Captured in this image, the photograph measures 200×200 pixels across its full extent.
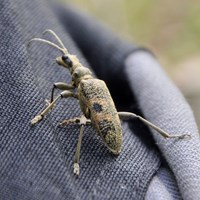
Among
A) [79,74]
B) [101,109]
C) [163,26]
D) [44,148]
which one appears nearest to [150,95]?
[101,109]

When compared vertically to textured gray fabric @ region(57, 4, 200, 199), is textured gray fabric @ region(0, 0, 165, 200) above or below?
above

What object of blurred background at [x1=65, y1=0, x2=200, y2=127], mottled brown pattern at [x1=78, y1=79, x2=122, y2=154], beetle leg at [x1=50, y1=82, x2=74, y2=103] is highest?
beetle leg at [x1=50, y1=82, x2=74, y2=103]

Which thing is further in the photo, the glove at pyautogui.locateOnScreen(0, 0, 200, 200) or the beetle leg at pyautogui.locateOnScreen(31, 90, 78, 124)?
the beetle leg at pyautogui.locateOnScreen(31, 90, 78, 124)

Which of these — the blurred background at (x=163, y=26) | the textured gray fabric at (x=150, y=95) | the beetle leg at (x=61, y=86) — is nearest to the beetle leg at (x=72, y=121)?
the beetle leg at (x=61, y=86)

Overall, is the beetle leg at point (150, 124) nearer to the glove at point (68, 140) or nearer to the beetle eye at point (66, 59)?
the glove at point (68, 140)

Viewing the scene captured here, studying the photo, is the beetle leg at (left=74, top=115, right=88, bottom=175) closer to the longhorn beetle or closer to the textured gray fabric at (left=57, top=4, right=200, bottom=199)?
the longhorn beetle

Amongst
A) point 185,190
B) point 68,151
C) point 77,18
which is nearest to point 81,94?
point 68,151

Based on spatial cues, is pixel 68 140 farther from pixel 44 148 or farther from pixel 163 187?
pixel 163 187

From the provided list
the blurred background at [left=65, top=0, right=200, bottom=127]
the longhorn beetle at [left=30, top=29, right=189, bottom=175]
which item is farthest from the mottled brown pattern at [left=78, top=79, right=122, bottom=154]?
the blurred background at [left=65, top=0, right=200, bottom=127]
